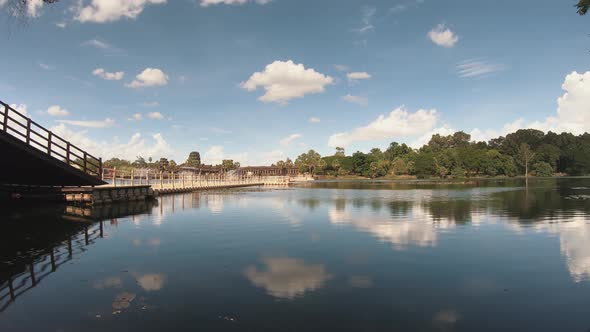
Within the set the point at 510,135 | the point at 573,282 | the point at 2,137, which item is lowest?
the point at 573,282

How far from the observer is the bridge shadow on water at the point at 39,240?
27.9 ft

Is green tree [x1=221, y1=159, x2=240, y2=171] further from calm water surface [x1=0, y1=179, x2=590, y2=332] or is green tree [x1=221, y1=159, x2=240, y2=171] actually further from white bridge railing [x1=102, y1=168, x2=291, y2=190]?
calm water surface [x1=0, y1=179, x2=590, y2=332]

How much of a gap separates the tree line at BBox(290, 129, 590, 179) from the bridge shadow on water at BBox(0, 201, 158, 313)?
117m

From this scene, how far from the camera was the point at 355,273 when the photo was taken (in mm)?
9258

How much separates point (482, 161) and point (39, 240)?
146492 millimetres

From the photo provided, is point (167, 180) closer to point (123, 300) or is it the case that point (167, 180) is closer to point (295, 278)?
point (295, 278)

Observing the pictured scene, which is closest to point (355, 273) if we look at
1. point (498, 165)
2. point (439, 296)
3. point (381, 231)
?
point (439, 296)

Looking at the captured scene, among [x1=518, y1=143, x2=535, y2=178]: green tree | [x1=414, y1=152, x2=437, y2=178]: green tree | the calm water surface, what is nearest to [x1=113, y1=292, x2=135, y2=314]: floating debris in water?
the calm water surface

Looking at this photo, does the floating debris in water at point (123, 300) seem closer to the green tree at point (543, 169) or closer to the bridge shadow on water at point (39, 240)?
the bridge shadow on water at point (39, 240)

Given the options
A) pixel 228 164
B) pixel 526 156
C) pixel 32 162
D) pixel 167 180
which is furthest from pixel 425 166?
pixel 32 162

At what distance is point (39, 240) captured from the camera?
1298 cm

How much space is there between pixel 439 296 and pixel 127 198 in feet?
94.7

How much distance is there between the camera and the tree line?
13575 centimetres

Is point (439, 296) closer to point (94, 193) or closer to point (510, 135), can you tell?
point (94, 193)
